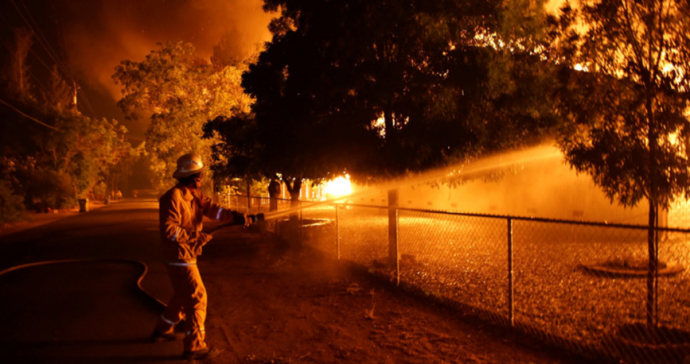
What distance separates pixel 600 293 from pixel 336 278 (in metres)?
4.31

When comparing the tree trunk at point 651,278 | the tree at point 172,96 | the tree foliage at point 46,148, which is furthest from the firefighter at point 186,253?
the tree foliage at point 46,148

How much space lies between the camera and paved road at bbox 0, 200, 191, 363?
4.91 m

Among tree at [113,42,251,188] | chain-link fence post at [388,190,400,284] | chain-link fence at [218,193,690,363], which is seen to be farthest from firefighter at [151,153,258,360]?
tree at [113,42,251,188]

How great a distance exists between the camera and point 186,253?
185 inches

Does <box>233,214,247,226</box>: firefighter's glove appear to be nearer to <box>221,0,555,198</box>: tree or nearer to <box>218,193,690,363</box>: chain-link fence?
<box>218,193,690,363</box>: chain-link fence

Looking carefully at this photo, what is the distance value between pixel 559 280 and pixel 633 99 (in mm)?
4048

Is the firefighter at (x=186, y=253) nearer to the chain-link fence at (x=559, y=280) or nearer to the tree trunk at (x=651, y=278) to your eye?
the chain-link fence at (x=559, y=280)

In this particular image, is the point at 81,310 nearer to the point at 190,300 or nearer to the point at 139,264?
the point at 190,300

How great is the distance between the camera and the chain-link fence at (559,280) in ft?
15.7

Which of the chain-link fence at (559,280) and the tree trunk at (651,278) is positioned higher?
the tree trunk at (651,278)

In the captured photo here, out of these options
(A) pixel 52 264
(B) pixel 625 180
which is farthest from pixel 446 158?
(A) pixel 52 264

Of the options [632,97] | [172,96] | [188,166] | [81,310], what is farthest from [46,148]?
[632,97]

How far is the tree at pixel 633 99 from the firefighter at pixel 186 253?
4.18 m

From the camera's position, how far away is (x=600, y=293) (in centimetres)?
695
